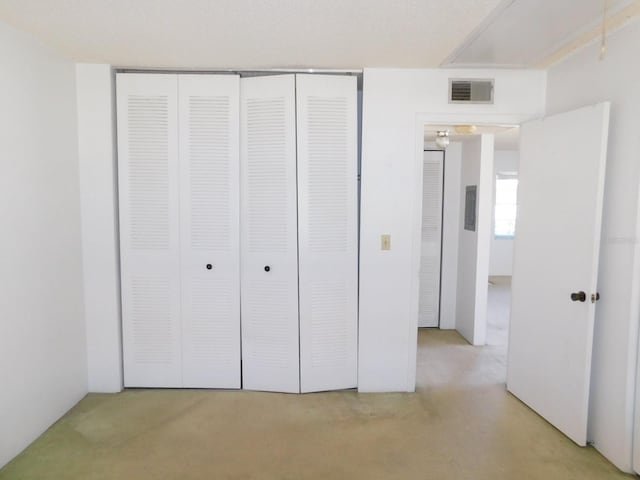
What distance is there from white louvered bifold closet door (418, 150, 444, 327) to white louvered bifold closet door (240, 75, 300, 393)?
7.36 feet

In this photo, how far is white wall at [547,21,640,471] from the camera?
7.21 ft

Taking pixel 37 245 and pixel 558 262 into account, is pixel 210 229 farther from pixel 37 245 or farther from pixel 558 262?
pixel 558 262

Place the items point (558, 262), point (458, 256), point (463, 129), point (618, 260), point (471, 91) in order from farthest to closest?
point (458, 256)
point (463, 129)
point (471, 91)
point (558, 262)
point (618, 260)

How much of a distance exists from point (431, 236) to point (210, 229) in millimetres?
2728

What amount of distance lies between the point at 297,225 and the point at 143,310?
134cm

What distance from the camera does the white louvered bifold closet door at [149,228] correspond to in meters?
3.00

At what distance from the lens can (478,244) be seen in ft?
14.0

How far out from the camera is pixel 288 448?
245cm

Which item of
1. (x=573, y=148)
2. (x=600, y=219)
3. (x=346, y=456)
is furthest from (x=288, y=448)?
(x=573, y=148)

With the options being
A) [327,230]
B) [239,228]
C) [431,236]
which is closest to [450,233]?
[431,236]

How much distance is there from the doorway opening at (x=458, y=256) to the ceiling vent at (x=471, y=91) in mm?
594

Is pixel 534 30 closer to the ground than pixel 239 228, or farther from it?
farther from it

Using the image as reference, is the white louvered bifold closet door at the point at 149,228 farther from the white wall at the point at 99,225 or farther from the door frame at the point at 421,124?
the door frame at the point at 421,124

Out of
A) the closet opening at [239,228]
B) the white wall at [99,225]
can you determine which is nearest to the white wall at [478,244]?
the closet opening at [239,228]
